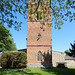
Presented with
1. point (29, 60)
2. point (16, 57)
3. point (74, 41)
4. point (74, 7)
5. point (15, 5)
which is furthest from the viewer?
point (29, 60)

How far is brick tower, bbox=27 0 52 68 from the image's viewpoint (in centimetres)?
2064

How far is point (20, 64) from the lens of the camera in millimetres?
18625

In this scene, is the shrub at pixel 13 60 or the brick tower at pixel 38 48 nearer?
the shrub at pixel 13 60

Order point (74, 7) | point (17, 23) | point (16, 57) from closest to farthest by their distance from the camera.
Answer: point (74, 7) < point (17, 23) < point (16, 57)

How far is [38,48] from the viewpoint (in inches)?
836

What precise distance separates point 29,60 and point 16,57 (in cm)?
322

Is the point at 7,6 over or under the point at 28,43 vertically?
over

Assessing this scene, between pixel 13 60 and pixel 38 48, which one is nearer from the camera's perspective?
pixel 13 60

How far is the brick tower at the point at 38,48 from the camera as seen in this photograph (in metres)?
20.6

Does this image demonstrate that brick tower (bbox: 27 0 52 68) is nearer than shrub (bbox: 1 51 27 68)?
No

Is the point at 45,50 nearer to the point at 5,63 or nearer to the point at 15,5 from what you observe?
the point at 5,63

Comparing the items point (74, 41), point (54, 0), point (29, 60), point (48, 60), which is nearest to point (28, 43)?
point (29, 60)

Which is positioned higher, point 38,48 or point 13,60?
point 38,48

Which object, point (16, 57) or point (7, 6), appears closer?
point (7, 6)
